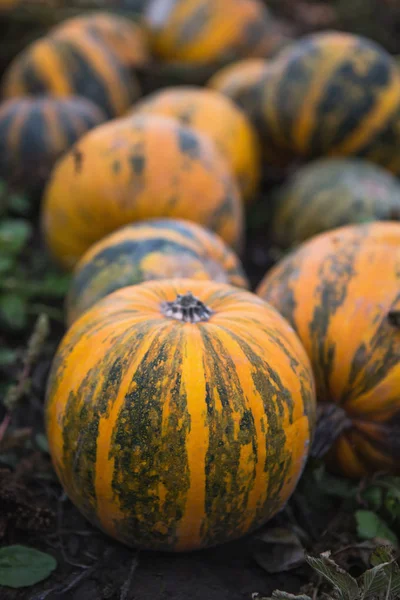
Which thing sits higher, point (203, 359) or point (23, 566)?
point (203, 359)

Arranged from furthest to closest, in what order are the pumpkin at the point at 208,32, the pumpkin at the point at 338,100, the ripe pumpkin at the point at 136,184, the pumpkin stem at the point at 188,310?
the pumpkin at the point at 208,32 → the pumpkin at the point at 338,100 → the ripe pumpkin at the point at 136,184 → the pumpkin stem at the point at 188,310

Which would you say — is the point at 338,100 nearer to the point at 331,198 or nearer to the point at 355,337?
the point at 331,198

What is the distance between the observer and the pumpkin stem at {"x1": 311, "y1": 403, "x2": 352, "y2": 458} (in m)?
2.05

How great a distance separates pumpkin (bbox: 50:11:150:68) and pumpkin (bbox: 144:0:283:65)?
0.45ft

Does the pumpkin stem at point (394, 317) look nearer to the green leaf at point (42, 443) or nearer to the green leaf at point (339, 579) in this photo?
the green leaf at point (339, 579)

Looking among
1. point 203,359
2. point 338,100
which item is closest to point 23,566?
point 203,359

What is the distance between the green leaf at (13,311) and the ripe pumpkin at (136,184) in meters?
0.45

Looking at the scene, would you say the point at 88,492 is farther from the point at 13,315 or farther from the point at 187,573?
the point at 13,315

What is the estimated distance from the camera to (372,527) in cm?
191

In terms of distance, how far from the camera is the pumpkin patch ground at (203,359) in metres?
1.68

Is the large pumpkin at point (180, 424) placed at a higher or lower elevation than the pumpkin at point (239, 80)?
lower

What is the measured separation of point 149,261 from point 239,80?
2.46m

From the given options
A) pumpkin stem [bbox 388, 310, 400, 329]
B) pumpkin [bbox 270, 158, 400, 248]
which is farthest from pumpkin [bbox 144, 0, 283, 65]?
pumpkin stem [bbox 388, 310, 400, 329]

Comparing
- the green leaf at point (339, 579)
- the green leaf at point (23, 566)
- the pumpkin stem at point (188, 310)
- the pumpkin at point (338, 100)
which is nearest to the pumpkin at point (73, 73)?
the pumpkin at point (338, 100)
